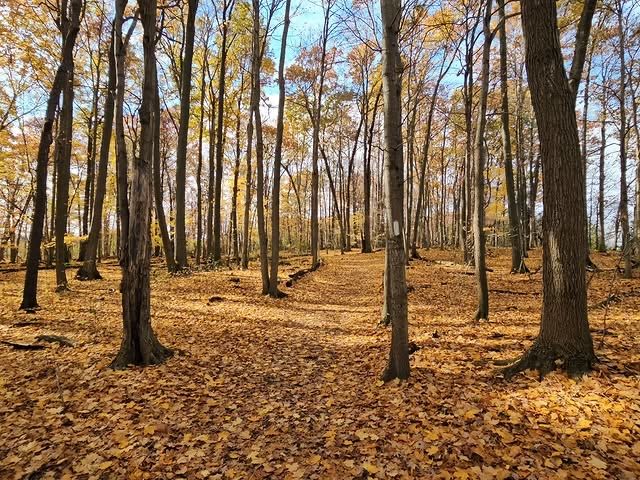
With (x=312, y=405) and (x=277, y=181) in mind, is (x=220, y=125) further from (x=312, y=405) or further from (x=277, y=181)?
(x=312, y=405)

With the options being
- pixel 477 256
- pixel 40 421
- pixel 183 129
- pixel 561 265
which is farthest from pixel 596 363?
pixel 183 129

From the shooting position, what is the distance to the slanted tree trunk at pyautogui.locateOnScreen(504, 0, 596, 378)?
4180 millimetres

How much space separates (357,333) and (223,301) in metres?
4.73

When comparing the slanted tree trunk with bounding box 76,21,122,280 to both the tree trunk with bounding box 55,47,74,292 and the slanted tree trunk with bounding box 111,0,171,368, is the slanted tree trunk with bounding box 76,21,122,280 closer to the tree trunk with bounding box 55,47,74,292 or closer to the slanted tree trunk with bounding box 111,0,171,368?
the tree trunk with bounding box 55,47,74,292

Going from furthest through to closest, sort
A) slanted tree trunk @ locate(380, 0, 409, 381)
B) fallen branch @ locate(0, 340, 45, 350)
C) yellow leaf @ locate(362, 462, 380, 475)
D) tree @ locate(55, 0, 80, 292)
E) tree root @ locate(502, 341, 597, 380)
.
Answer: tree @ locate(55, 0, 80, 292) < fallen branch @ locate(0, 340, 45, 350) < slanted tree trunk @ locate(380, 0, 409, 381) < tree root @ locate(502, 341, 597, 380) < yellow leaf @ locate(362, 462, 380, 475)

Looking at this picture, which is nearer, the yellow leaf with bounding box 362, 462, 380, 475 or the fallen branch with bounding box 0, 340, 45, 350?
the yellow leaf with bounding box 362, 462, 380, 475

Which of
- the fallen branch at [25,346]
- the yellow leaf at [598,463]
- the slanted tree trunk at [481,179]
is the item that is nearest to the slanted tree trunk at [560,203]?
the yellow leaf at [598,463]

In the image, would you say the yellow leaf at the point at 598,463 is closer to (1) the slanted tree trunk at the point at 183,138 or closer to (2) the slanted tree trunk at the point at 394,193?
(2) the slanted tree trunk at the point at 394,193

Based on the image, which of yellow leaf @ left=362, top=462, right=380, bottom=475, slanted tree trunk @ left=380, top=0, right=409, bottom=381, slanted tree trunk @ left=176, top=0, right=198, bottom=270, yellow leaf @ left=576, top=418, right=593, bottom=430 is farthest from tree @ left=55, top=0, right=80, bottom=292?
yellow leaf @ left=576, top=418, right=593, bottom=430

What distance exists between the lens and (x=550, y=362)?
426cm

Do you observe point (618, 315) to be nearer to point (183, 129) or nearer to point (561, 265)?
point (561, 265)

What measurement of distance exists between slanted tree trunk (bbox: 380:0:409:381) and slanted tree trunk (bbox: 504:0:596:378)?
167 cm

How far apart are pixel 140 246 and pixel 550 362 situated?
6.04 metres

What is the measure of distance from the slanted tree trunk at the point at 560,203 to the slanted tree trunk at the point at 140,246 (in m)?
5.55
